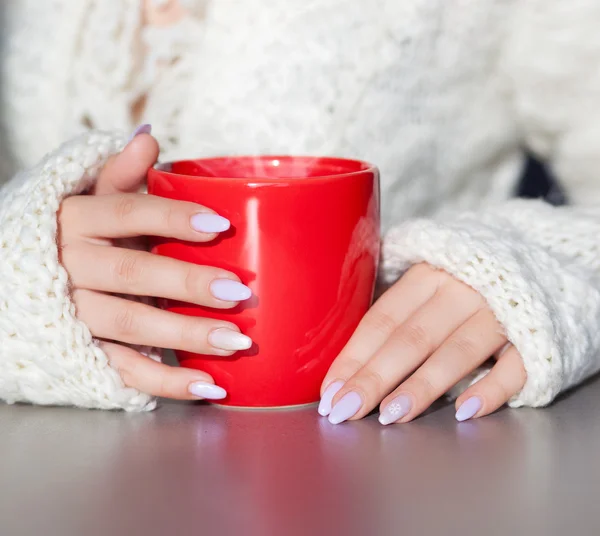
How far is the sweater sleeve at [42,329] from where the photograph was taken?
0.53m

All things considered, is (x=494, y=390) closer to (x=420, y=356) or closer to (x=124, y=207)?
(x=420, y=356)

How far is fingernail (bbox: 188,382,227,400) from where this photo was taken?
0.54 meters

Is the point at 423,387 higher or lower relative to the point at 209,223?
lower

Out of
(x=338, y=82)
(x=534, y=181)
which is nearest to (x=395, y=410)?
(x=338, y=82)

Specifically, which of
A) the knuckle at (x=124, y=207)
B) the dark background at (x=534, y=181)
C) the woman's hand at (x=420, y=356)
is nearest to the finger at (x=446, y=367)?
the woman's hand at (x=420, y=356)

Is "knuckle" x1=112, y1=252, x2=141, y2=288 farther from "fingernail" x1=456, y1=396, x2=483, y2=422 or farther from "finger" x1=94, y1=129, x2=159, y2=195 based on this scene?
"fingernail" x1=456, y1=396, x2=483, y2=422

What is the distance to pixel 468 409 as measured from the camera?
533 millimetres

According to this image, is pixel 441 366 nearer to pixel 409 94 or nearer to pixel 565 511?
pixel 565 511

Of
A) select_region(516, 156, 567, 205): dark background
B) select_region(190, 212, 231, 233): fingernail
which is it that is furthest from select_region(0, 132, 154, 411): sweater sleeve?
select_region(516, 156, 567, 205): dark background

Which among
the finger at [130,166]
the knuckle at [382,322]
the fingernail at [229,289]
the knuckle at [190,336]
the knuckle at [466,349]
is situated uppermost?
the finger at [130,166]

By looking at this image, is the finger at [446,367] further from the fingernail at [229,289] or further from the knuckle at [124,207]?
the knuckle at [124,207]

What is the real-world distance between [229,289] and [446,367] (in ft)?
0.56

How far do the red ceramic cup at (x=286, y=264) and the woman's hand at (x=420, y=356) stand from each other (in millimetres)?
22

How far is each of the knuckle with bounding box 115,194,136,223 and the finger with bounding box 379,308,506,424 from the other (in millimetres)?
230
